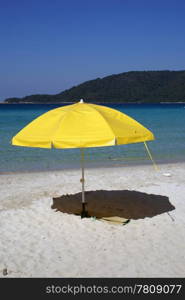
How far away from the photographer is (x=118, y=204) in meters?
7.43

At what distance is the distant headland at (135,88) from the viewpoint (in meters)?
136

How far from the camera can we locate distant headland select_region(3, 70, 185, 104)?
13638 centimetres

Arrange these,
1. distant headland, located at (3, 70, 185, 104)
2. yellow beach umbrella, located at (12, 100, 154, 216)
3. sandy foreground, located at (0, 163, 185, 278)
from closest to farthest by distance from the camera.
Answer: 1. sandy foreground, located at (0, 163, 185, 278)
2. yellow beach umbrella, located at (12, 100, 154, 216)
3. distant headland, located at (3, 70, 185, 104)

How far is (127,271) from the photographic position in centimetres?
470

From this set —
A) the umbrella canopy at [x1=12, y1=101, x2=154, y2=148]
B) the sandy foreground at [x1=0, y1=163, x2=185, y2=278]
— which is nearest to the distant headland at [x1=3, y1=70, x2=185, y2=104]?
the sandy foreground at [x1=0, y1=163, x2=185, y2=278]

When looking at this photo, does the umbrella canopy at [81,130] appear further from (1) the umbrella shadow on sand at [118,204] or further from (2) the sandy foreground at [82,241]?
(1) the umbrella shadow on sand at [118,204]

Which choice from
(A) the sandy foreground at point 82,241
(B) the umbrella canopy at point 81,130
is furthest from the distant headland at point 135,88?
(B) the umbrella canopy at point 81,130

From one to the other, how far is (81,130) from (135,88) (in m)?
140

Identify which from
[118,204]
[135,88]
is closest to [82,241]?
[118,204]

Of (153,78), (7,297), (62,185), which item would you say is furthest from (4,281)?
(153,78)

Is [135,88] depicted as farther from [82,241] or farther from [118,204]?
[82,241]

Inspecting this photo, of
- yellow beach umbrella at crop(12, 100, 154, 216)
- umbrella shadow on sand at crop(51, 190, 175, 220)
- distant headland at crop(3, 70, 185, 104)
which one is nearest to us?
yellow beach umbrella at crop(12, 100, 154, 216)

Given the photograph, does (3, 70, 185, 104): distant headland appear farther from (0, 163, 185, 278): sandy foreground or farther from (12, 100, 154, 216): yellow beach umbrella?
(12, 100, 154, 216): yellow beach umbrella

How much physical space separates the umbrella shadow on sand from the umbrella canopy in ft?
5.43
